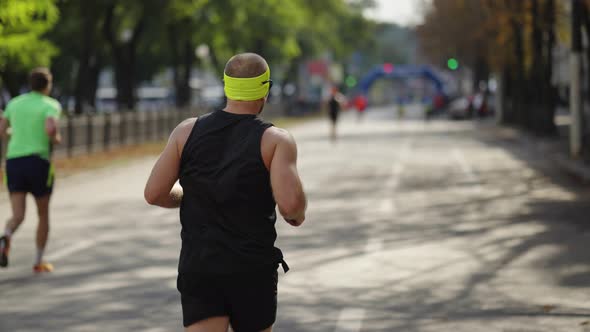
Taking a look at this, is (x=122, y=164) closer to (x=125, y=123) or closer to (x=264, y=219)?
(x=125, y=123)

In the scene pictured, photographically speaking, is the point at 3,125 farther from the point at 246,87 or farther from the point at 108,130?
the point at 108,130

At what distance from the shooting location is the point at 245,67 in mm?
4184

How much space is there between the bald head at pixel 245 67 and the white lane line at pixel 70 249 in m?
6.83

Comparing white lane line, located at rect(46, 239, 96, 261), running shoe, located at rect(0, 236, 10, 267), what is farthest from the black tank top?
white lane line, located at rect(46, 239, 96, 261)

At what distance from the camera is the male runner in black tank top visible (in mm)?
4125

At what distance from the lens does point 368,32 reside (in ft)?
276

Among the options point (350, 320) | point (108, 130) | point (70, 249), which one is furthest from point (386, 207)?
point (108, 130)

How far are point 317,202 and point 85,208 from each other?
330 cm

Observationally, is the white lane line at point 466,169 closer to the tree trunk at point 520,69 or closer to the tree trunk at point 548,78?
the tree trunk at point 548,78

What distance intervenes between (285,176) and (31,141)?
558 cm

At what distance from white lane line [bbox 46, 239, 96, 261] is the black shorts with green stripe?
1448 mm

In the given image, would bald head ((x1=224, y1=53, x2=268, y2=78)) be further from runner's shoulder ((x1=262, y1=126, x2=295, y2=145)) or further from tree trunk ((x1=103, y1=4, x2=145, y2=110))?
tree trunk ((x1=103, y1=4, x2=145, y2=110))

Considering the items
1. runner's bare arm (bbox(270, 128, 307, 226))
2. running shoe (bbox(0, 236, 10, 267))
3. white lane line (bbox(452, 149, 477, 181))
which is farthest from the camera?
white lane line (bbox(452, 149, 477, 181))

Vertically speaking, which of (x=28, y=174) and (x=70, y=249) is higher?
(x=28, y=174)
